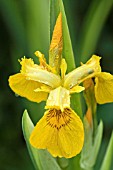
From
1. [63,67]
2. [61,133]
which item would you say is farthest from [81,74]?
[61,133]

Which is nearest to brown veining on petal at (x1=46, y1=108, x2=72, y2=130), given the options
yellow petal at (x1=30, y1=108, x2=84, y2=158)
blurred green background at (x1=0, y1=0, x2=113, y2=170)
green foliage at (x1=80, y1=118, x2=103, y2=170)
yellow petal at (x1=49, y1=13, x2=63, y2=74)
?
yellow petal at (x1=30, y1=108, x2=84, y2=158)

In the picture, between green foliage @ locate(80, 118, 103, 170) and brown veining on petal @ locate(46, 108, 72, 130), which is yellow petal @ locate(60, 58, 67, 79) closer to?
brown veining on petal @ locate(46, 108, 72, 130)

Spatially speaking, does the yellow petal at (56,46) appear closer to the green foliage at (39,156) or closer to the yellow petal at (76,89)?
the yellow petal at (76,89)

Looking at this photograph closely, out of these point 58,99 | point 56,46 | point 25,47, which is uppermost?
point 25,47

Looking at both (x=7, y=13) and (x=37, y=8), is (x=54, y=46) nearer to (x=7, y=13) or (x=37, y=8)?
(x=37, y=8)

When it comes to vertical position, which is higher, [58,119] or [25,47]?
[25,47]

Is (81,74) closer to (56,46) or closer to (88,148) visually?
(56,46)

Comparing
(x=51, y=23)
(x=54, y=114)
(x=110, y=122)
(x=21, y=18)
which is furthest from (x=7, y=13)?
(x=54, y=114)
